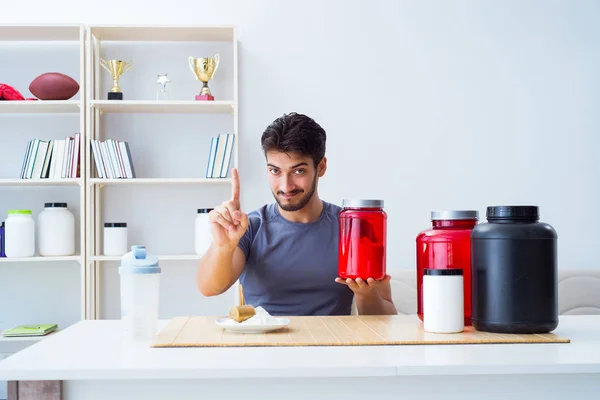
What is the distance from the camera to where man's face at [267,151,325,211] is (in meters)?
2.15

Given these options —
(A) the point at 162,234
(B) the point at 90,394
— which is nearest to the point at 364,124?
(A) the point at 162,234

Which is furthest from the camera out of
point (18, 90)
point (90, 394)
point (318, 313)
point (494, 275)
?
point (18, 90)

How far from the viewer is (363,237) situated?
1655 millimetres

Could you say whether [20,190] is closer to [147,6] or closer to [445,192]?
[147,6]

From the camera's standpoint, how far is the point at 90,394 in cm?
121

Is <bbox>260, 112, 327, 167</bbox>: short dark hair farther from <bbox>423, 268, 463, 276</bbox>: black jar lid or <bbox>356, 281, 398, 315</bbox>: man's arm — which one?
<bbox>423, 268, 463, 276</bbox>: black jar lid

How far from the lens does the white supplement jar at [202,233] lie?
3.50 metres

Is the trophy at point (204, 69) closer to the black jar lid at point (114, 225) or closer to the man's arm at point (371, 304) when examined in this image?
the black jar lid at point (114, 225)

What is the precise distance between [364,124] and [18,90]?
1.73 m

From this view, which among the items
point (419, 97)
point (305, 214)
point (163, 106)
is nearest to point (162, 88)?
point (163, 106)

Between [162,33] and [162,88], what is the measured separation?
276mm

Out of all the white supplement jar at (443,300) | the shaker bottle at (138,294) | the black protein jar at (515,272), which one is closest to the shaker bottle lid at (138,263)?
the shaker bottle at (138,294)

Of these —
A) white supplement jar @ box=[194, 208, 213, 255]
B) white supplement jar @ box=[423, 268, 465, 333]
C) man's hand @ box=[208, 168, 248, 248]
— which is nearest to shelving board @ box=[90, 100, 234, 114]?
white supplement jar @ box=[194, 208, 213, 255]

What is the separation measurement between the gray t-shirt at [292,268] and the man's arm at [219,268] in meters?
0.06
